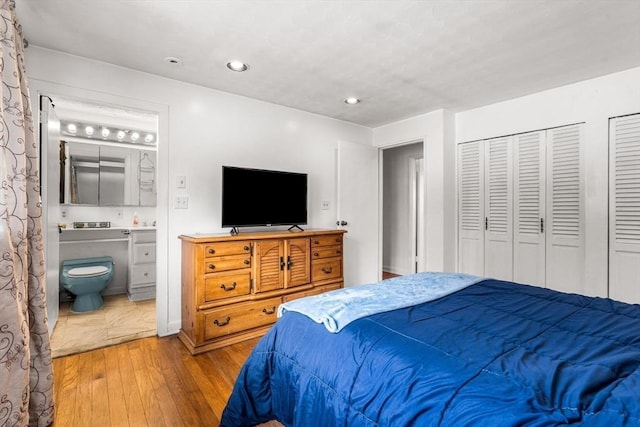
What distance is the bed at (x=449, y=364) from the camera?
0.81 metres

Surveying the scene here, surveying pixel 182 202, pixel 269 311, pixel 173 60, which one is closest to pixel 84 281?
pixel 182 202

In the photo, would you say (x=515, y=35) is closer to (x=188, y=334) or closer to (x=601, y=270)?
(x=601, y=270)

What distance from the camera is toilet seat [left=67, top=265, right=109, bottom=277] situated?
11.1 ft

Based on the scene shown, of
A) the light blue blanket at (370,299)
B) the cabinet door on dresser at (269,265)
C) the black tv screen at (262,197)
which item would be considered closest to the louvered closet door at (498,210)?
the light blue blanket at (370,299)

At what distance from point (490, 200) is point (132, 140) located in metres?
4.75

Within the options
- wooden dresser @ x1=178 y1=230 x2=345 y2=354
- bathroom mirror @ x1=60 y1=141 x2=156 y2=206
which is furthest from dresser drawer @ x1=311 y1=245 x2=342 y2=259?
bathroom mirror @ x1=60 y1=141 x2=156 y2=206

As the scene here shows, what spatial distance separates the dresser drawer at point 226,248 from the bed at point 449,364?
1.24 m

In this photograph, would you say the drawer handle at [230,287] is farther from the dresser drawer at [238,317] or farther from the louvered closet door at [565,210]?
the louvered closet door at [565,210]

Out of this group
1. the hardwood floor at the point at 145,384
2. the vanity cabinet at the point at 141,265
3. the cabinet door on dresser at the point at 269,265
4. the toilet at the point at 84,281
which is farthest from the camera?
the vanity cabinet at the point at 141,265

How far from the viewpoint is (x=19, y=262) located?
4.91 ft

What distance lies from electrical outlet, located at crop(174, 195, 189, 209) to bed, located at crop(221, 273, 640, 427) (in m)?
1.85

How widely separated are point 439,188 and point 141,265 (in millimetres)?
3794

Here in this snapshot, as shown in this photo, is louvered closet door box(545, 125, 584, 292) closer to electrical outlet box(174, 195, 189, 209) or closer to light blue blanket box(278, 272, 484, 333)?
light blue blanket box(278, 272, 484, 333)

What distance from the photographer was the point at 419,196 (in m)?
5.55
